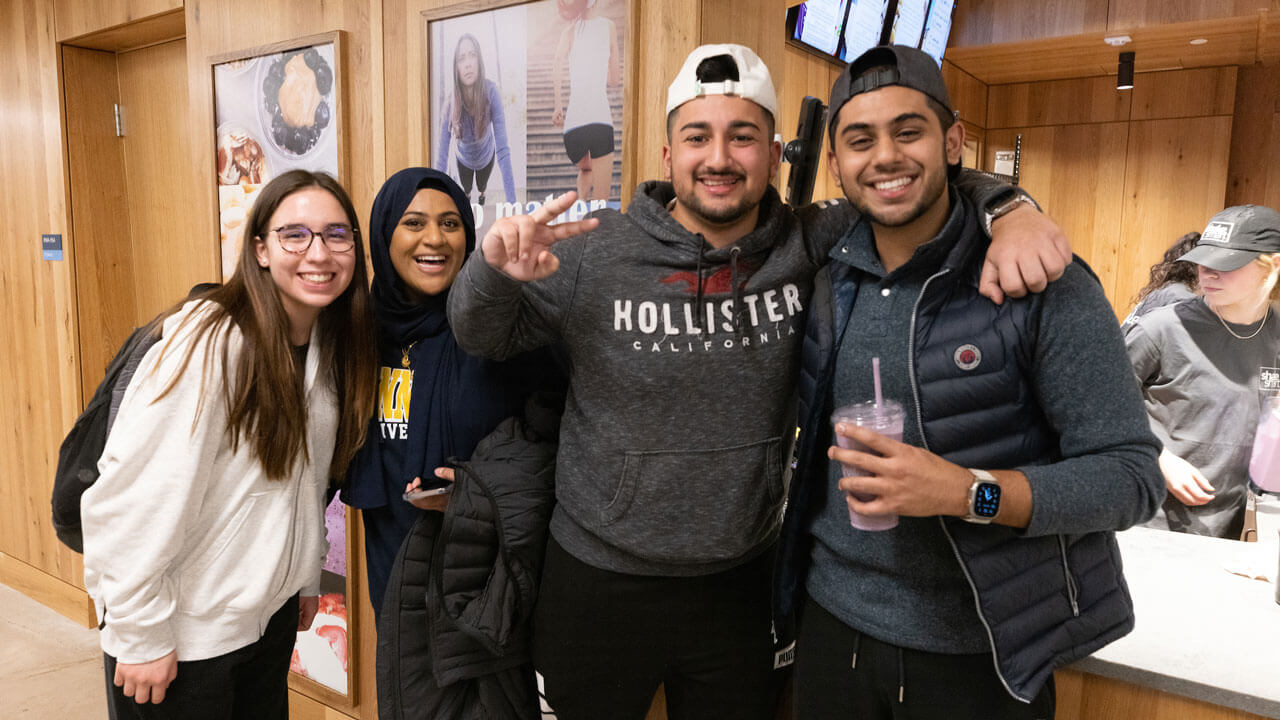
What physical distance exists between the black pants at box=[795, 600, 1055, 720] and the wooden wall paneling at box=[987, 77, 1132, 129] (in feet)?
17.1

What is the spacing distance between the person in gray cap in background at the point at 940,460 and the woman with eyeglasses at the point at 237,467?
0.96 meters

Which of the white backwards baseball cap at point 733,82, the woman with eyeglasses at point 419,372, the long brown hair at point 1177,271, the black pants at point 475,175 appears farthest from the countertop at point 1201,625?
the black pants at point 475,175

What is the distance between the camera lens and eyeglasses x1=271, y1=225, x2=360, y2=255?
1.59 meters

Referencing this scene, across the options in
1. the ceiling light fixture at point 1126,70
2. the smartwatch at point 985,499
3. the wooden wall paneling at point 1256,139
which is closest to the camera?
the smartwatch at point 985,499

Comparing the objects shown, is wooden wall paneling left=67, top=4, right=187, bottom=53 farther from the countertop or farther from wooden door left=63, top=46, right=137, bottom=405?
the countertop

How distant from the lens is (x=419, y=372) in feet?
5.75

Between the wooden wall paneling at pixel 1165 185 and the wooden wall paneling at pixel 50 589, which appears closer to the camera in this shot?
the wooden wall paneling at pixel 50 589

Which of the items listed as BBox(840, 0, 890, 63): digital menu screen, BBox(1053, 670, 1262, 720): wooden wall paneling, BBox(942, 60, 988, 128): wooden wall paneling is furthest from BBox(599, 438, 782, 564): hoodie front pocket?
BBox(942, 60, 988, 128): wooden wall paneling

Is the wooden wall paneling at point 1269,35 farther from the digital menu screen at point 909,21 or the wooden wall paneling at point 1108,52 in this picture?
the digital menu screen at point 909,21

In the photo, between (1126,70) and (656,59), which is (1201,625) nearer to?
(656,59)

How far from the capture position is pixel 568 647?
1.52 metres

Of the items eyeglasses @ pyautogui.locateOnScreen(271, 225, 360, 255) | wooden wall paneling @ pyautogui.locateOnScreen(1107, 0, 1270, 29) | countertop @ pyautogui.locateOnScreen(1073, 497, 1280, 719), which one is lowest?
countertop @ pyautogui.locateOnScreen(1073, 497, 1280, 719)

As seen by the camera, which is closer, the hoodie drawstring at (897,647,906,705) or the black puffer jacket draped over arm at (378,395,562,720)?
the hoodie drawstring at (897,647,906,705)

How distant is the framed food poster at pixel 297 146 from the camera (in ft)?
8.26
